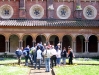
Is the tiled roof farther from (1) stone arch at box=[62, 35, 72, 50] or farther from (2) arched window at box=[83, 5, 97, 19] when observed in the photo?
(1) stone arch at box=[62, 35, 72, 50]

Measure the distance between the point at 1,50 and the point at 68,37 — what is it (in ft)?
41.0

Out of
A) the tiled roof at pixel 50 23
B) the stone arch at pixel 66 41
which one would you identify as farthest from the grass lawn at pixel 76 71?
the stone arch at pixel 66 41

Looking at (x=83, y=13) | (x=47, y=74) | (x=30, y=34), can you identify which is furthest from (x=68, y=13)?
(x=47, y=74)

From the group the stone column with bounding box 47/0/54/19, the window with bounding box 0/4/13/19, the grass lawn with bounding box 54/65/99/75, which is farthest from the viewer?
the stone column with bounding box 47/0/54/19

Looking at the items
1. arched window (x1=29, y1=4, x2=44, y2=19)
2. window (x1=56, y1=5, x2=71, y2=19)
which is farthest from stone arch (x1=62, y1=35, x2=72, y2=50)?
arched window (x1=29, y1=4, x2=44, y2=19)

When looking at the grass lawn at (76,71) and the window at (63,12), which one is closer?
the grass lawn at (76,71)

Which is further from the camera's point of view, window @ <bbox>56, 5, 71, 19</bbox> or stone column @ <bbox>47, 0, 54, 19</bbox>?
window @ <bbox>56, 5, 71, 19</bbox>

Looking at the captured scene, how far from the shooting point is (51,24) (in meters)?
41.9

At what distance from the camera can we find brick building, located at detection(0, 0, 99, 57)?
4200 cm

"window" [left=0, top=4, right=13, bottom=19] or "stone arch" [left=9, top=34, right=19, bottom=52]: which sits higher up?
"window" [left=0, top=4, right=13, bottom=19]

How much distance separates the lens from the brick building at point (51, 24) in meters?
42.0

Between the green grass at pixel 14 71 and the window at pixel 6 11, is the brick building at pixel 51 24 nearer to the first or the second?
the window at pixel 6 11

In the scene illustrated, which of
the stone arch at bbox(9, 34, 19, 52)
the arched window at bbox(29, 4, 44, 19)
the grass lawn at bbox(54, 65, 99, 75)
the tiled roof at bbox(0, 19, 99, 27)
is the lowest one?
the grass lawn at bbox(54, 65, 99, 75)

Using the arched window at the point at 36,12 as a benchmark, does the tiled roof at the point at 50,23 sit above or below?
below
